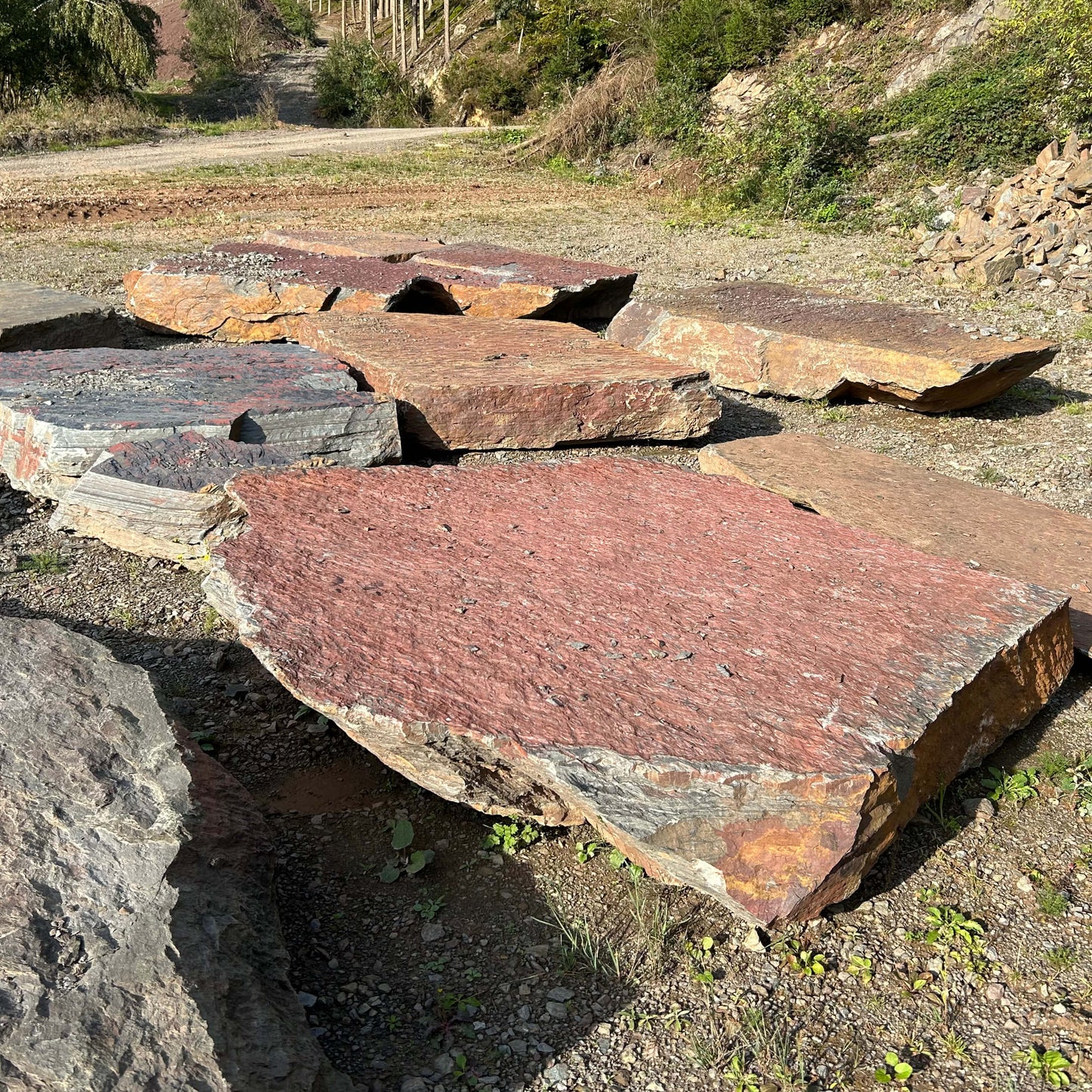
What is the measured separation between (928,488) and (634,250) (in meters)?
5.38

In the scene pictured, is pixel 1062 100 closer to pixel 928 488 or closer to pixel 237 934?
pixel 928 488

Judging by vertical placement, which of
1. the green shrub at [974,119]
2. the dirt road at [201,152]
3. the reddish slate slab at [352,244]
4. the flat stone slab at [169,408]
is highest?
the green shrub at [974,119]

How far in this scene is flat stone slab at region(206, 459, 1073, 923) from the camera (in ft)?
5.77

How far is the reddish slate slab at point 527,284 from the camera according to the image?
216 inches

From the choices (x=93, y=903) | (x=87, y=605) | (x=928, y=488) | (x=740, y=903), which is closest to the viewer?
(x=93, y=903)

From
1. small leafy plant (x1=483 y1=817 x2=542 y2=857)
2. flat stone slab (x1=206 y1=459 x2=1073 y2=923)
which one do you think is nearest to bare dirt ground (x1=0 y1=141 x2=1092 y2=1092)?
small leafy plant (x1=483 y1=817 x2=542 y2=857)

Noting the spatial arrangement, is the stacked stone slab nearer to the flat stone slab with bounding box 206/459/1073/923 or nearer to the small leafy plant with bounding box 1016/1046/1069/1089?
the flat stone slab with bounding box 206/459/1073/923

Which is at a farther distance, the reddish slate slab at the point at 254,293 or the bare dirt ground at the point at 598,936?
the reddish slate slab at the point at 254,293

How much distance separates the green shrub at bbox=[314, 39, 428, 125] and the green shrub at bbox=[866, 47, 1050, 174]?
1329 centimetres

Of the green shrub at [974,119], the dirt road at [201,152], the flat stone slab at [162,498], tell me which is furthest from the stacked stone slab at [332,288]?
the dirt road at [201,152]

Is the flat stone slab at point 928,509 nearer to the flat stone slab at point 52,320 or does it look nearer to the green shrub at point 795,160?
the flat stone slab at point 52,320

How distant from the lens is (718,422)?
4684mm

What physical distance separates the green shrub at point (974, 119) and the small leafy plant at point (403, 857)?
30.9 feet

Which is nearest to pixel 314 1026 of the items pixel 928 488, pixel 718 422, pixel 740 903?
pixel 740 903
